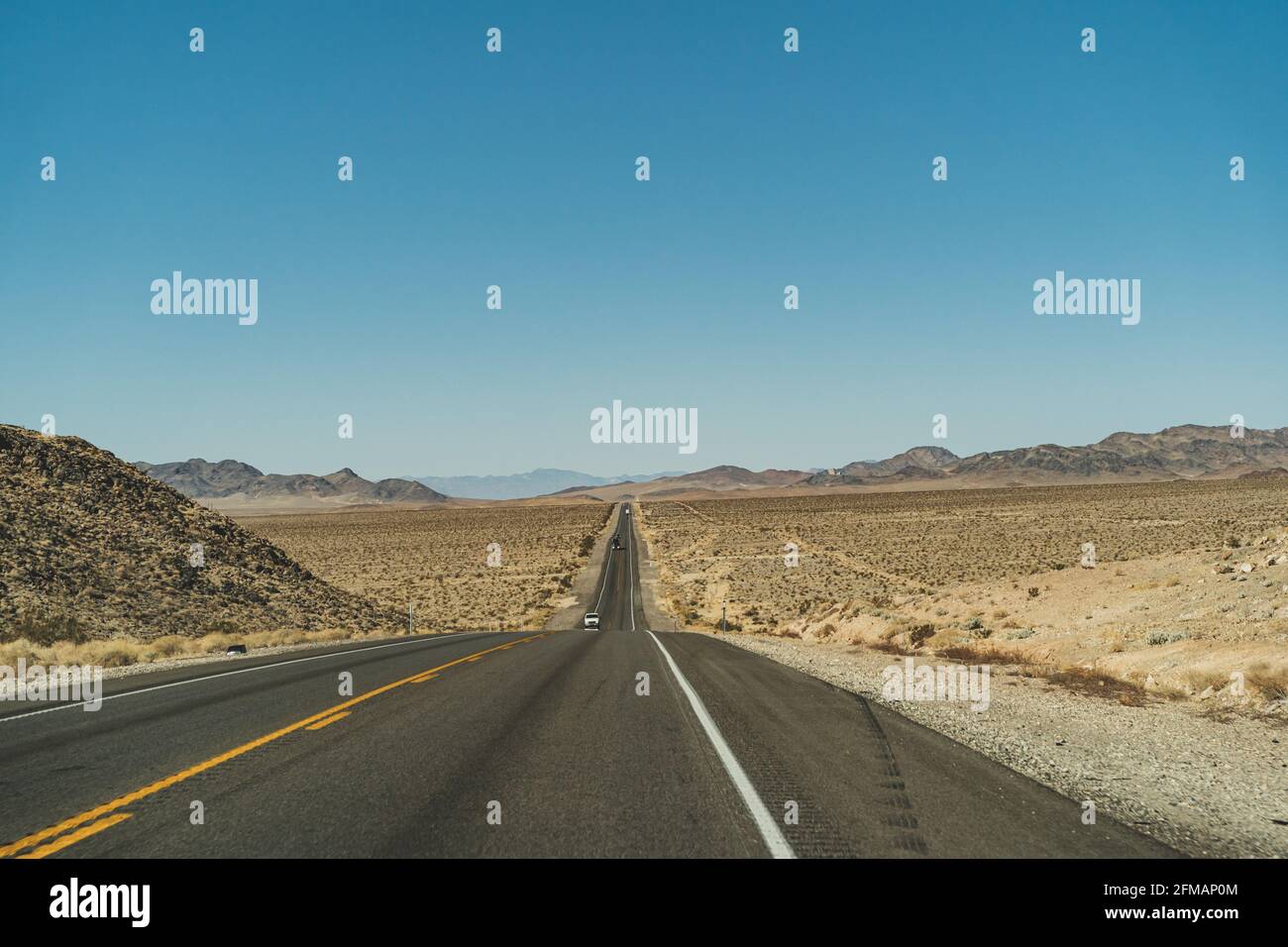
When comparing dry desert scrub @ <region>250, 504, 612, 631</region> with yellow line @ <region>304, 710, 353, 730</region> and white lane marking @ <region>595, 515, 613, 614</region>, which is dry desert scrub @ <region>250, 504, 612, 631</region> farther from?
yellow line @ <region>304, 710, 353, 730</region>

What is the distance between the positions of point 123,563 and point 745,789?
32558 millimetres

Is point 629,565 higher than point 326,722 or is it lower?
lower

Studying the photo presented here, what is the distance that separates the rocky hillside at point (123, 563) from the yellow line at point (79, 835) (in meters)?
20.8

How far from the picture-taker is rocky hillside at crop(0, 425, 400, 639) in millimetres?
25281

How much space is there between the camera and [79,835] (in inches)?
198

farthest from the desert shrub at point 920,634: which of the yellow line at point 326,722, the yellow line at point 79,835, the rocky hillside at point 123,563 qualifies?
the rocky hillside at point 123,563

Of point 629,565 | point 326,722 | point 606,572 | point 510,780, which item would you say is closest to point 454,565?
point 606,572

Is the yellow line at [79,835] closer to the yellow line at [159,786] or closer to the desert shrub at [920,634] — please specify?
the yellow line at [159,786]

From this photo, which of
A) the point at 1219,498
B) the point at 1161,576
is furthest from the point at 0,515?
the point at 1219,498

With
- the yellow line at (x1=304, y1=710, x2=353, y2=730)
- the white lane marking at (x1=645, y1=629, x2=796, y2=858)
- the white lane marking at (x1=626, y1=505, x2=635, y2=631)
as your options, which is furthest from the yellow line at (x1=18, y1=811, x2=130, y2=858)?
the white lane marking at (x1=626, y1=505, x2=635, y2=631)

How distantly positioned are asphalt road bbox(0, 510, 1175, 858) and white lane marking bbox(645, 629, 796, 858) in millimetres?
30

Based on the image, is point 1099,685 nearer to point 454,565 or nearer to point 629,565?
point 629,565
